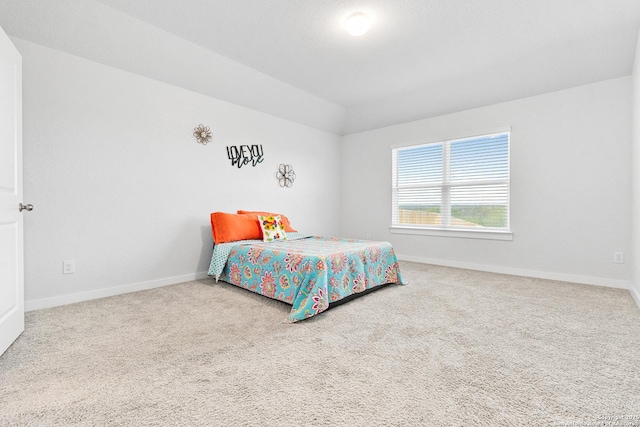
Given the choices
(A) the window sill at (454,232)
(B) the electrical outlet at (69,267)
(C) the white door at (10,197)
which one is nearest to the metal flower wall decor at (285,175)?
(A) the window sill at (454,232)

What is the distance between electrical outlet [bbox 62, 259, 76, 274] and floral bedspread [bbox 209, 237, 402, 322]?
1252mm

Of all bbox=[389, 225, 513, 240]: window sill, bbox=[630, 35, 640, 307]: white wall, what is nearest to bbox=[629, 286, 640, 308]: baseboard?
bbox=[630, 35, 640, 307]: white wall

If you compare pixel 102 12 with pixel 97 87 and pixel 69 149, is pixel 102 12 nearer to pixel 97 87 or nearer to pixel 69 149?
pixel 97 87

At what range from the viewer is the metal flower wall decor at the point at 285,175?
4.70 m

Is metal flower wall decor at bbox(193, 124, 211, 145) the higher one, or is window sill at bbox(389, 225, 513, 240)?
metal flower wall decor at bbox(193, 124, 211, 145)

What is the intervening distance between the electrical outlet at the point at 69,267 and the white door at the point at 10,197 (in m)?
0.75

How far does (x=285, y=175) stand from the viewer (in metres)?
4.79

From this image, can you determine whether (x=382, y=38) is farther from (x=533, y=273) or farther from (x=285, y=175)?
(x=533, y=273)

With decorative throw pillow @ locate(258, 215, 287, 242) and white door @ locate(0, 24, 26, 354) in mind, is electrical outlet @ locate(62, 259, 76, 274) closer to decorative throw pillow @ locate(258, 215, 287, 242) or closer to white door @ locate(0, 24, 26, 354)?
white door @ locate(0, 24, 26, 354)

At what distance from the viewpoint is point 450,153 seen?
4.56m

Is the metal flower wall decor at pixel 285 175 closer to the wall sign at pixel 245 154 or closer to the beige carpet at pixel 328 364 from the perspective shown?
the wall sign at pixel 245 154

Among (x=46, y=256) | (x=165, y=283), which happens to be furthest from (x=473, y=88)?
(x=46, y=256)

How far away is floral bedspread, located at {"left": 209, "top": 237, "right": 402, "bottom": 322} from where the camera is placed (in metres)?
2.51

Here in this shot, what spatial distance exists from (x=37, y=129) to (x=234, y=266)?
6.86 ft
